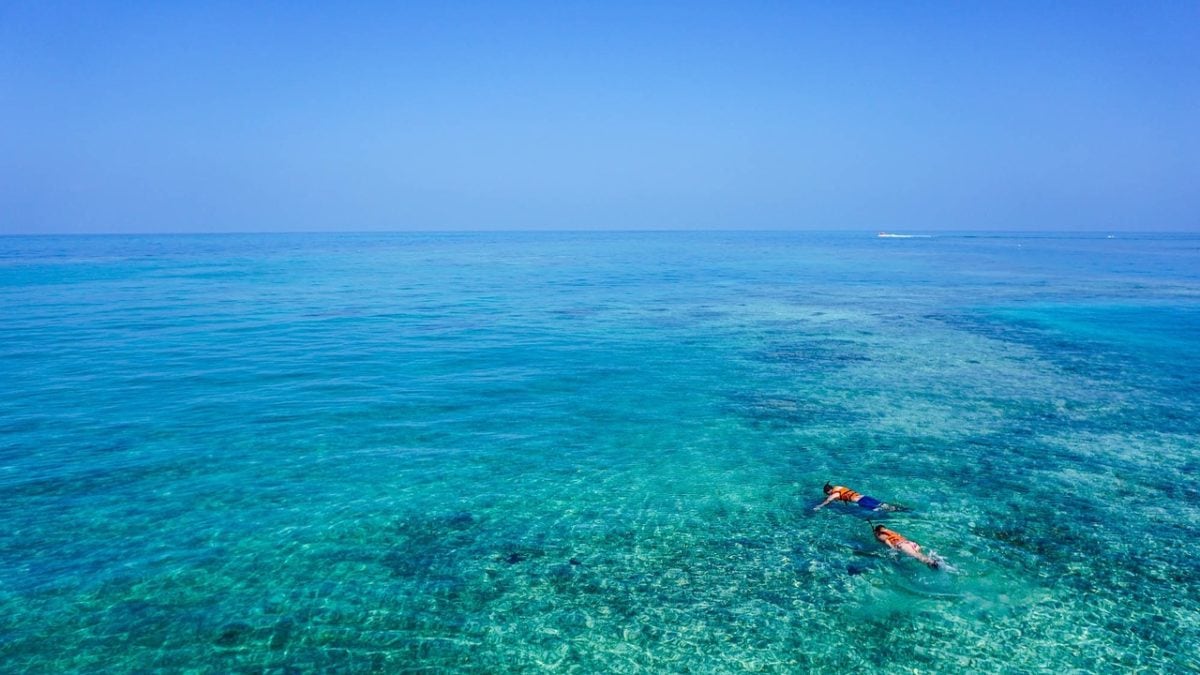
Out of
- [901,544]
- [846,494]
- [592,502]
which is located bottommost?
[592,502]

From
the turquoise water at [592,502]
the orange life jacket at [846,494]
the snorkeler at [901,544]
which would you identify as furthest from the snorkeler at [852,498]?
the snorkeler at [901,544]

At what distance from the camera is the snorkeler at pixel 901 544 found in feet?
34.4

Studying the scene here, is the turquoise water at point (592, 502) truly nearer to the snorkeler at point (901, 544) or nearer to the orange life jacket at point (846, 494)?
the snorkeler at point (901, 544)

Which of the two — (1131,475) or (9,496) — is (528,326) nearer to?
(9,496)

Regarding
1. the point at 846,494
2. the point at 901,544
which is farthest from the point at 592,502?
the point at 901,544

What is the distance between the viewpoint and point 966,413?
728 inches

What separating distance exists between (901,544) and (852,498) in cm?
177

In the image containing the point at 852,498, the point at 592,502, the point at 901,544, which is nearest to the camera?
the point at 901,544

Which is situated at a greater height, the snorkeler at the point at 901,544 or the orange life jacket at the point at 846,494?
the orange life jacket at the point at 846,494

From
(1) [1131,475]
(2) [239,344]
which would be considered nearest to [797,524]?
(1) [1131,475]

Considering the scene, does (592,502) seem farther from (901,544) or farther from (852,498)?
(901,544)

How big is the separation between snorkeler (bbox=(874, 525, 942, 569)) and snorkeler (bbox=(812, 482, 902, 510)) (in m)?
0.98

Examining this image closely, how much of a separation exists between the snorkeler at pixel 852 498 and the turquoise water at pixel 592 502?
0.35m

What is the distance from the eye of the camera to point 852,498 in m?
12.6
